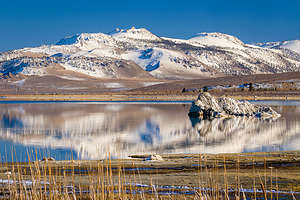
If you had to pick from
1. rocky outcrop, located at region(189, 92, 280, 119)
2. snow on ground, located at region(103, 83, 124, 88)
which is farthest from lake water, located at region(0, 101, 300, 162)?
snow on ground, located at region(103, 83, 124, 88)

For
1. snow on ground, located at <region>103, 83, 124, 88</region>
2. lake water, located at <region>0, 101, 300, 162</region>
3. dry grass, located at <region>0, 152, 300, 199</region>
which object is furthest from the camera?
snow on ground, located at <region>103, 83, 124, 88</region>

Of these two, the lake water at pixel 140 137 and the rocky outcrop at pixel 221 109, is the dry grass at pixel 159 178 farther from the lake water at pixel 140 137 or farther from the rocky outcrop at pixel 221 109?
the rocky outcrop at pixel 221 109

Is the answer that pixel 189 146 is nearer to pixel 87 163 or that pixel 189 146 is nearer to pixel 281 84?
pixel 87 163

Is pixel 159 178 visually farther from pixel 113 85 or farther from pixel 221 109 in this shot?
pixel 113 85

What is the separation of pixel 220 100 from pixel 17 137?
19.2 meters

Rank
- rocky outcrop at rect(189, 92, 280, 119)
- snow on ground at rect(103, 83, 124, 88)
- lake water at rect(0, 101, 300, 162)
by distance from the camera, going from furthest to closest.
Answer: snow on ground at rect(103, 83, 124, 88)
rocky outcrop at rect(189, 92, 280, 119)
lake water at rect(0, 101, 300, 162)

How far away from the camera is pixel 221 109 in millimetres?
37406

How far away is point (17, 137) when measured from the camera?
23.8 metres

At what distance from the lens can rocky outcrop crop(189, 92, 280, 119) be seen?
3666 centimetres

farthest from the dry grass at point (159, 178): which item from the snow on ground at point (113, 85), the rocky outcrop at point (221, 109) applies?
the snow on ground at point (113, 85)

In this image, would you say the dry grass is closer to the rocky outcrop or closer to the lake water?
the lake water

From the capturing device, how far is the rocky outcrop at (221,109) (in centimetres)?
3666

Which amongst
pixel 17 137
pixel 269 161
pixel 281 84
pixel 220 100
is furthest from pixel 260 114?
pixel 281 84

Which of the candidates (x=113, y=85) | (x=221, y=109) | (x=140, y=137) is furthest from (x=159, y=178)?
(x=113, y=85)
